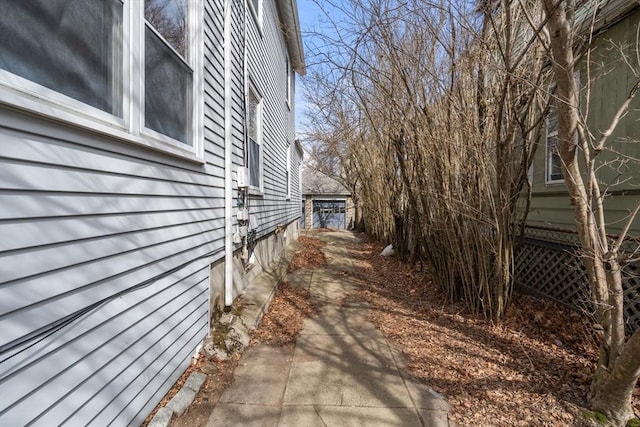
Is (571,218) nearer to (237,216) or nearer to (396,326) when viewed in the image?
(396,326)

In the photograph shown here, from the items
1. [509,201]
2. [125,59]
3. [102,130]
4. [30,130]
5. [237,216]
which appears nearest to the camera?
[30,130]

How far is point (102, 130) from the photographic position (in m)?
1.86

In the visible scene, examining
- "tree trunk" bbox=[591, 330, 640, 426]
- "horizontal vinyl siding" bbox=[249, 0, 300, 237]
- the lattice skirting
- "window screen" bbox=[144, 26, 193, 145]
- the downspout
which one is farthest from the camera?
"horizontal vinyl siding" bbox=[249, 0, 300, 237]

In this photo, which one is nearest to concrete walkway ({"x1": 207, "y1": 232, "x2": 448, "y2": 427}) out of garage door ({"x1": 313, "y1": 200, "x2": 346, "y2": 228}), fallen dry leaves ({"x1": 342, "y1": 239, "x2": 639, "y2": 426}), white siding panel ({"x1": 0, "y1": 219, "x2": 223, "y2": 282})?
fallen dry leaves ({"x1": 342, "y1": 239, "x2": 639, "y2": 426})

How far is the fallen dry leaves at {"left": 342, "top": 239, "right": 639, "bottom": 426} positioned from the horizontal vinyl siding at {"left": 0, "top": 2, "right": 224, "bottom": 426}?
7.14 ft

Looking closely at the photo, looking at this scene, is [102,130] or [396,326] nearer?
[102,130]

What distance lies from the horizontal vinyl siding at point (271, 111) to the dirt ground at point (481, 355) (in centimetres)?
219

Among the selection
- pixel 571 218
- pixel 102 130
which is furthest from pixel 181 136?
pixel 571 218

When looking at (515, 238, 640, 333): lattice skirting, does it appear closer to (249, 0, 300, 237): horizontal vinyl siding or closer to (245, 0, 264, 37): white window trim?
(249, 0, 300, 237): horizontal vinyl siding

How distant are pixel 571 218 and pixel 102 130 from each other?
253 inches

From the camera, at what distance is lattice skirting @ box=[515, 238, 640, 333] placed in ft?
12.2

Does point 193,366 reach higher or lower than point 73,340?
lower

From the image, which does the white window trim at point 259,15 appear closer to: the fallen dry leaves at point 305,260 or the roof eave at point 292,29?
the roof eave at point 292,29

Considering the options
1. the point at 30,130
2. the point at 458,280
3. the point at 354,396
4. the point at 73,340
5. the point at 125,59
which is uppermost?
the point at 125,59
